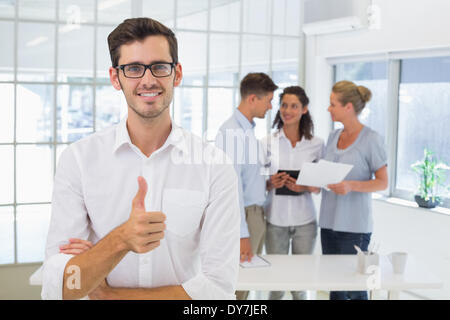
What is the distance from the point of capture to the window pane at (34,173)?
3.34m

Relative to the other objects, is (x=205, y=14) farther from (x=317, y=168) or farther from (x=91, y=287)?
(x=91, y=287)

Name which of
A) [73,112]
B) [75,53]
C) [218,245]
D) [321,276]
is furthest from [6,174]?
[218,245]

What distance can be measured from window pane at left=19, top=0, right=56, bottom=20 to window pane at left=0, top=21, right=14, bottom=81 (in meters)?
0.11

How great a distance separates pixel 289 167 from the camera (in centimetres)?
310

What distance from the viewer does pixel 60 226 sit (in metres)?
1.27

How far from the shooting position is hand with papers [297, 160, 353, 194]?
268 centimetres

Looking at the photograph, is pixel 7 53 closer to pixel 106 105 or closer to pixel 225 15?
pixel 106 105

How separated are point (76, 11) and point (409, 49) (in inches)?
86.0

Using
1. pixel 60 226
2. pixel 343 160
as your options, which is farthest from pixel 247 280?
pixel 60 226

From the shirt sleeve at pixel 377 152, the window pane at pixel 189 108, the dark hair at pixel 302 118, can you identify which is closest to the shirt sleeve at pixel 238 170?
the dark hair at pixel 302 118

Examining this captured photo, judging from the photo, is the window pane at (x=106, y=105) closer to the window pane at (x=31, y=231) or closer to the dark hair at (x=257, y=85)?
the window pane at (x=31, y=231)

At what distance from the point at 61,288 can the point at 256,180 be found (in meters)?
1.83

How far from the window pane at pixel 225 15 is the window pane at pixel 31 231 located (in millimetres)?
1718

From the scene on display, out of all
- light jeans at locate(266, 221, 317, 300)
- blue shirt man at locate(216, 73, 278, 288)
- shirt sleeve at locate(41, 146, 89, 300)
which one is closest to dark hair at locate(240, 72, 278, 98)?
blue shirt man at locate(216, 73, 278, 288)
